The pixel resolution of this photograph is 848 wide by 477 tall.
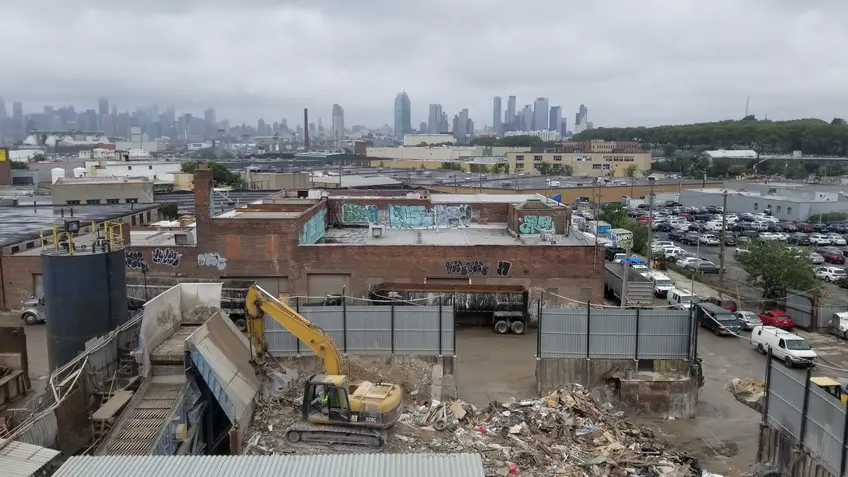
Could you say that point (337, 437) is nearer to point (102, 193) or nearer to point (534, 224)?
point (534, 224)

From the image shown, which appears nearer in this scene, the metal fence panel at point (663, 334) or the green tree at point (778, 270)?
the metal fence panel at point (663, 334)

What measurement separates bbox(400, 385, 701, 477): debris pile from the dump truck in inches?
419

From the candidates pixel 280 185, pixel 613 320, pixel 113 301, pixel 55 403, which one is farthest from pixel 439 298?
pixel 280 185

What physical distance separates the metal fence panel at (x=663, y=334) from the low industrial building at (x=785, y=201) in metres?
55.6

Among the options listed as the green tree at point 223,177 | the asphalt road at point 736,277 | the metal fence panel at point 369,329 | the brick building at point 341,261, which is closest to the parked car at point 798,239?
the asphalt road at point 736,277

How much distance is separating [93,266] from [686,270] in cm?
3549

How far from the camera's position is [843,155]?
136 m

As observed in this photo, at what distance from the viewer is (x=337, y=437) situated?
49.3ft

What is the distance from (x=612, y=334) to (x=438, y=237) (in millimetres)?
15878

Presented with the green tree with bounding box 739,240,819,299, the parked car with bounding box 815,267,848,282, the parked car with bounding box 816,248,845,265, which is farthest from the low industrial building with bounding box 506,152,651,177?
the green tree with bounding box 739,240,819,299

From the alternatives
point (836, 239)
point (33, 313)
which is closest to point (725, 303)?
point (33, 313)

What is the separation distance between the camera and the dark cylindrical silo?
1495 cm

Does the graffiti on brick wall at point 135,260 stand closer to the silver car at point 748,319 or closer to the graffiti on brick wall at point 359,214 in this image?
the graffiti on brick wall at point 359,214

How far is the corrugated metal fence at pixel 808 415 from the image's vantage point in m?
12.2
